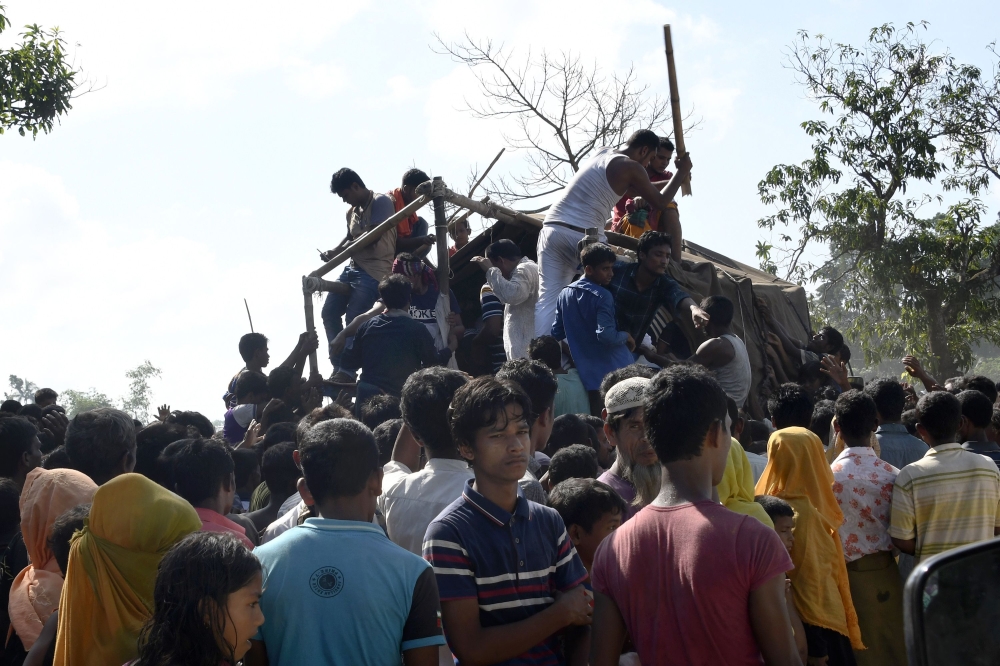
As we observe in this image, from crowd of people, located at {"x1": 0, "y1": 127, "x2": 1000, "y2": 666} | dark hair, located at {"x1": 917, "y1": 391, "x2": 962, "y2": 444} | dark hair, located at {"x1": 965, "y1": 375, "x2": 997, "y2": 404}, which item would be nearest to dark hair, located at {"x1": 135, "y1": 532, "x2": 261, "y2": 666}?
crowd of people, located at {"x1": 0, "y1": 127, "x2": 1000, "y2": 666}

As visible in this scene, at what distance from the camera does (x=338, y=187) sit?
30.3ft

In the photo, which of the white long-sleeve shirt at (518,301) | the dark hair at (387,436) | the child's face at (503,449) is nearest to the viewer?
the child's face at (503,449)

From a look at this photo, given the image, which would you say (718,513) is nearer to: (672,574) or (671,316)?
(672,574)

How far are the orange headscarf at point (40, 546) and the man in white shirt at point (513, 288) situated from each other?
162 inches

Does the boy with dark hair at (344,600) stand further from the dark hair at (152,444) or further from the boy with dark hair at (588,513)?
the dark hair at (152,444)

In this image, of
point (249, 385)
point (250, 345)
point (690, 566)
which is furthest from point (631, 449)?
point (250, 345)

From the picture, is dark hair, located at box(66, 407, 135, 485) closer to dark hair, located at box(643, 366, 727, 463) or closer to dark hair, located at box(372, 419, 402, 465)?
dark hair, located at box(372, 419, 402, 465)

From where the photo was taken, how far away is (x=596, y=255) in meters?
6.84

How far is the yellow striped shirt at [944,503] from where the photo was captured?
16.0 feet

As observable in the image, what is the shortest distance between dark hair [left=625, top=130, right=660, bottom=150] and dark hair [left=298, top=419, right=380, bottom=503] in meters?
5.35

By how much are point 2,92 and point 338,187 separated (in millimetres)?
4617

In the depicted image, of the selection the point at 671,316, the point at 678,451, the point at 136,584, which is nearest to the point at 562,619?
the point at 678,451

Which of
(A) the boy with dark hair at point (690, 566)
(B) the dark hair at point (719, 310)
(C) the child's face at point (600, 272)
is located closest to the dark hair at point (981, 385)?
(B) the dark hair at point (719, 310)

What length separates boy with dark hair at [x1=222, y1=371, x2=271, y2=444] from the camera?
7.73 meters
